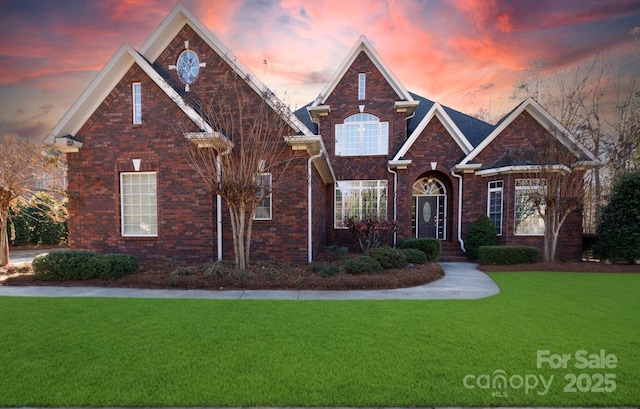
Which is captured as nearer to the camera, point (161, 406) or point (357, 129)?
point (161, 406)

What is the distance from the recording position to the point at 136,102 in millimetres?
9070

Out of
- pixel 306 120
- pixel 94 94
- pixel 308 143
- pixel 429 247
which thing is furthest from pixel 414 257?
pixel 94 94

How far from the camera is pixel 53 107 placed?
11.3 m

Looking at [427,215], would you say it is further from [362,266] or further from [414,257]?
[362,266]

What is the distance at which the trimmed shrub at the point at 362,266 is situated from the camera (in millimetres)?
7504

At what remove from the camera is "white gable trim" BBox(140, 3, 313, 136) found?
335 inches

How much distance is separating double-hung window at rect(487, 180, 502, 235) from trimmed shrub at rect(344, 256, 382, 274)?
7119mm

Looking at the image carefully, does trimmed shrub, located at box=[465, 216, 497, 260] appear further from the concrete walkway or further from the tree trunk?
the tree trunk

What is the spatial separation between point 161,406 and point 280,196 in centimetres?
695

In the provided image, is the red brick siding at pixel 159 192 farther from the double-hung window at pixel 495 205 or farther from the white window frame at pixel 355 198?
the double-hung window at pixel 495 205

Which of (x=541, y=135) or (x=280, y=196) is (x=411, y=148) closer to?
(x=541, y=135)

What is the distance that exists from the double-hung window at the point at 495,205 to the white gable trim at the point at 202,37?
8.80 m

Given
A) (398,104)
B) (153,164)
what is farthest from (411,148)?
(153,164)

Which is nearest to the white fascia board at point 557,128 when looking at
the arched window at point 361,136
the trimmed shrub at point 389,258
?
the arched window at point 361,136
